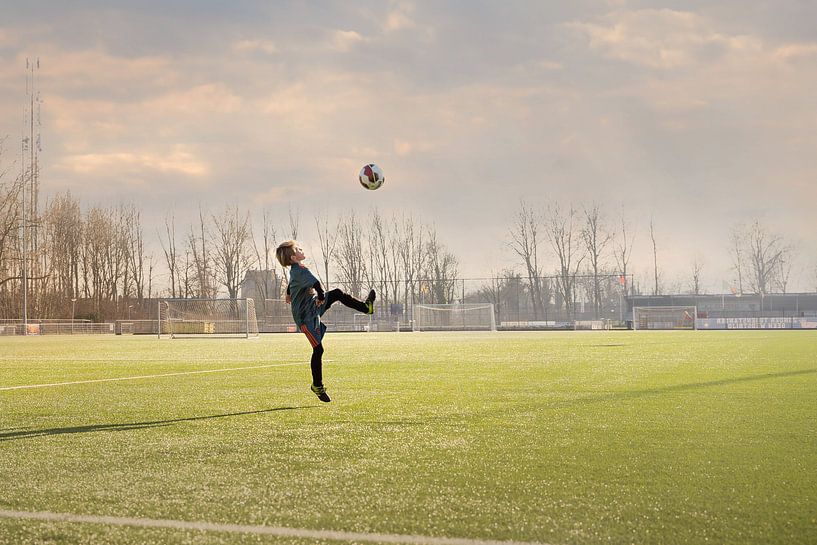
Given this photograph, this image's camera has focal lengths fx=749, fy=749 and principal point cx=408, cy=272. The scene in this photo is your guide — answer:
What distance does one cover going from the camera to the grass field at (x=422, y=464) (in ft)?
9.30

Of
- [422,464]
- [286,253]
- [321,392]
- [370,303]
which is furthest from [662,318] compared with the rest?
[422,464]

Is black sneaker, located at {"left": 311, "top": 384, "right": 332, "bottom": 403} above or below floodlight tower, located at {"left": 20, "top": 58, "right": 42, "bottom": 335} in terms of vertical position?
below

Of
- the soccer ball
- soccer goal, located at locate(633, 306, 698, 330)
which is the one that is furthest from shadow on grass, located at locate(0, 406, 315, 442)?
soccer goal, located at locate(633, 306, 698, 330)

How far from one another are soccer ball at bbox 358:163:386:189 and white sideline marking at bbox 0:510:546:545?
1097cm

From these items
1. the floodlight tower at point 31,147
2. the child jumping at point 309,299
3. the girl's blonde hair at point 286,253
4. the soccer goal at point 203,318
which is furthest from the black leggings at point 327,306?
the floodlight tower at point 31,147

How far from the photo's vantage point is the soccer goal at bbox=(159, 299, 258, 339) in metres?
43.3

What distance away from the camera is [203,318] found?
4391 centimetres

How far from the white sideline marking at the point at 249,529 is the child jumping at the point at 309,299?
3.87m

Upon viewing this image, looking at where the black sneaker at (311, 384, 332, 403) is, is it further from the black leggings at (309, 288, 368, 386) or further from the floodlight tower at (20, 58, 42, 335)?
the floodlight tower at (20, 58, 42, 335)

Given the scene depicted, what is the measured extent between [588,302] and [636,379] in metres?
51.6

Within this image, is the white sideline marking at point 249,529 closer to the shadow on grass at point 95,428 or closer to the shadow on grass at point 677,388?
the shadow on grass at point 95,428

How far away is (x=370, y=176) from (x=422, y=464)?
1012 centimetres

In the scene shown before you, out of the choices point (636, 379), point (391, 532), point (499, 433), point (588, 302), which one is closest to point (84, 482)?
point (391, 532)

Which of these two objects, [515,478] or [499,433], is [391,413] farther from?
[515,478]
